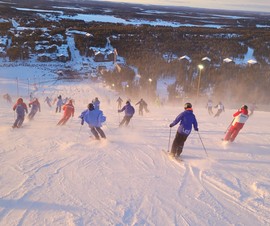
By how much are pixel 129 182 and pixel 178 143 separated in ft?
5.65

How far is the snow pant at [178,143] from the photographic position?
20.9 feet

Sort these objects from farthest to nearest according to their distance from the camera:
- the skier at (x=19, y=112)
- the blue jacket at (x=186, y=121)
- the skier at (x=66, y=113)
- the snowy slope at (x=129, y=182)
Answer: the skier at (x=66, y=113) → the skier at (x=19, y=112) → the blue jacket at (x=186, y=121) → the snowy slope at (x=129, y=182)

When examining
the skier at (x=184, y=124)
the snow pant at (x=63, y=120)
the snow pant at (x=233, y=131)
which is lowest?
the snow pant at (x=63, y=120)

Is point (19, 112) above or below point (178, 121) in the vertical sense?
below

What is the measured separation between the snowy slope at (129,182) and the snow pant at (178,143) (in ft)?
0.87

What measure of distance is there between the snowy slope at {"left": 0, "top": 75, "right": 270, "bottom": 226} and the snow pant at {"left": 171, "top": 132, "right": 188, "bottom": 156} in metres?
0.27

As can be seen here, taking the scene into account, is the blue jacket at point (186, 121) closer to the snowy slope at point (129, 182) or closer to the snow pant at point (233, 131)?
the snowy slope at point (129, 182)

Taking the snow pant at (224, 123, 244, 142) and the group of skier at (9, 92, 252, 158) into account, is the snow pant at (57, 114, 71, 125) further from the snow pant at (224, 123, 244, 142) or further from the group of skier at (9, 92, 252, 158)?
the snow pant at (224, 123, 244, 142)

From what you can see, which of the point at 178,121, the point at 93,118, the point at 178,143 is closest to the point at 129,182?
the point at 178,143

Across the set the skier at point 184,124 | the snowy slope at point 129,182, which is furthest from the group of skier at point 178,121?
the snowy slope at point 129,182

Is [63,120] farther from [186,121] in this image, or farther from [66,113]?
[186,121]

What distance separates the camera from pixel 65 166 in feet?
19.1

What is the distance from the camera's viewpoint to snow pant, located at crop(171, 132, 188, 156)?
6355 millimetres

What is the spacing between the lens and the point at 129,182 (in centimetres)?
517
